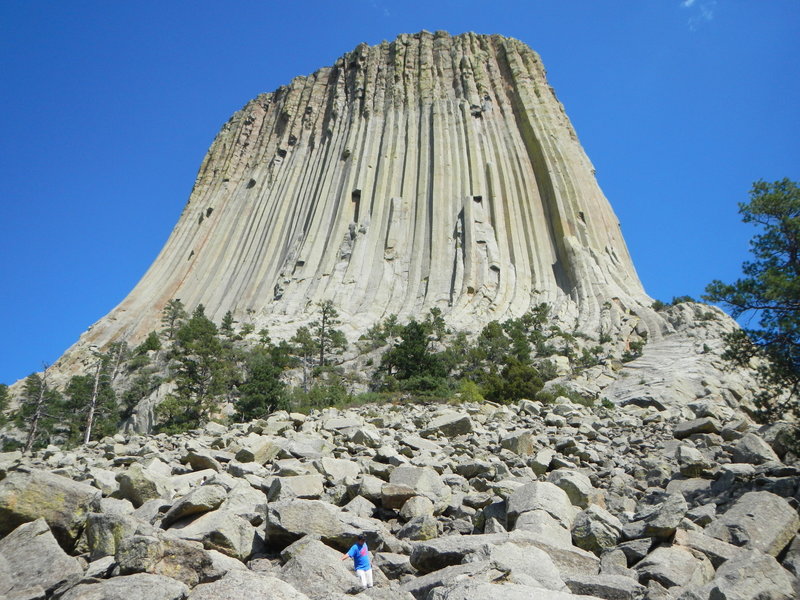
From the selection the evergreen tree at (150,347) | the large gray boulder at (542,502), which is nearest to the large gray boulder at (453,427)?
the large gray boulder at (542,502)

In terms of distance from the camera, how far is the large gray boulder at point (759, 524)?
19.6ft

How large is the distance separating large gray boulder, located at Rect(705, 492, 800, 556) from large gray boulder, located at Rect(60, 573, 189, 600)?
17.0 feet

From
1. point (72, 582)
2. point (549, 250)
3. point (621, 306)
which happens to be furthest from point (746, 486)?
point (549, 250)

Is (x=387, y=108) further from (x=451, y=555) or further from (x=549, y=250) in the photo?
(x=451, y=555)

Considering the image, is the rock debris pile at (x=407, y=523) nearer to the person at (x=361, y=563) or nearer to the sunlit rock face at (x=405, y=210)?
the person at (x=361, y=563)

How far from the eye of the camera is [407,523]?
638 centimetres

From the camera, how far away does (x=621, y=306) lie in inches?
1561

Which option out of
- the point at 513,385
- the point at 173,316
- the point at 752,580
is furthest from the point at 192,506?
the point at 173,316

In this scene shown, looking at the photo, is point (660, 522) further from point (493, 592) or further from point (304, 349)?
point (304, 349)

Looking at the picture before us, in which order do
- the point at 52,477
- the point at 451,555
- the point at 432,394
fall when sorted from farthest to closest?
1. the point at 432,394
2. the point at 52,477
3. the point at 451,555

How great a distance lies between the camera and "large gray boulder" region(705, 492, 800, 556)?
5.98 meters

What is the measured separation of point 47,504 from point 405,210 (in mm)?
46670

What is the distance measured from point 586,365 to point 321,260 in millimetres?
25190

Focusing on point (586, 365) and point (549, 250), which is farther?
point (549, 250)
